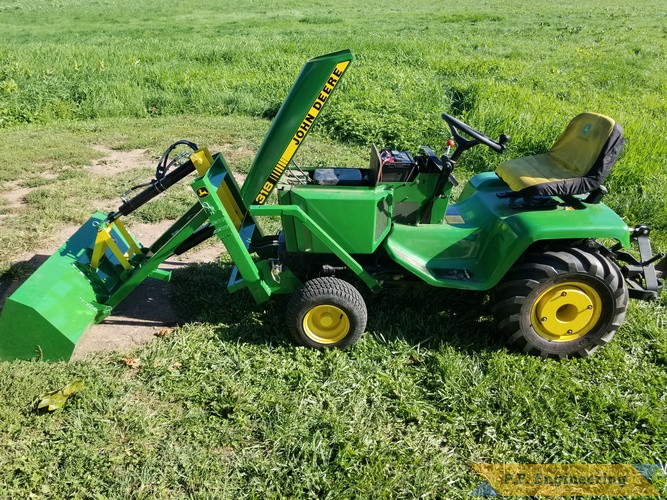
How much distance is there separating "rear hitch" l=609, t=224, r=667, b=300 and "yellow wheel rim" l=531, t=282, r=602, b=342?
0.47 meters

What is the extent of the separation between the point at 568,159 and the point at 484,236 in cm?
90

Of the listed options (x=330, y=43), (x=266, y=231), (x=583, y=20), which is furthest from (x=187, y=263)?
(x=583, y=20)

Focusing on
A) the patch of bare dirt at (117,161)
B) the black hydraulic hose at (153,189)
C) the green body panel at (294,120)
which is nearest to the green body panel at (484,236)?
the green body panel at (294,120)

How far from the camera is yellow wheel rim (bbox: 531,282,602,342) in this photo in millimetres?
3330

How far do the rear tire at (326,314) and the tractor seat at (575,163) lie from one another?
1.52 meters

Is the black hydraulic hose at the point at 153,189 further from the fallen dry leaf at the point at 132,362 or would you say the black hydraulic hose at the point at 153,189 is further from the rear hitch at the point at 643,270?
the rear hitch at the point at 643,270

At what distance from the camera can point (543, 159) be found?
3867mm

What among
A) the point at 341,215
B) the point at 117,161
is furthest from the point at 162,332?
the point at 117,161

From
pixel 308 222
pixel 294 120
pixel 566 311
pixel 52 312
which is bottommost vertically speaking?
pixel 566 311

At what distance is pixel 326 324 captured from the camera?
3479 millimetres

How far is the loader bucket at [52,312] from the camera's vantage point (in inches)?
123

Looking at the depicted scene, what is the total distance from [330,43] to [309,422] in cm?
1363

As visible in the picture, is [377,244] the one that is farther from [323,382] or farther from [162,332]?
[162,332]

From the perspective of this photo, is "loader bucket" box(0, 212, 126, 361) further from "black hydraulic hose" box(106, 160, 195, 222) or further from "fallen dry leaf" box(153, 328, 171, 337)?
"black hydraulic hose" box(106, 160, 195, 222)
